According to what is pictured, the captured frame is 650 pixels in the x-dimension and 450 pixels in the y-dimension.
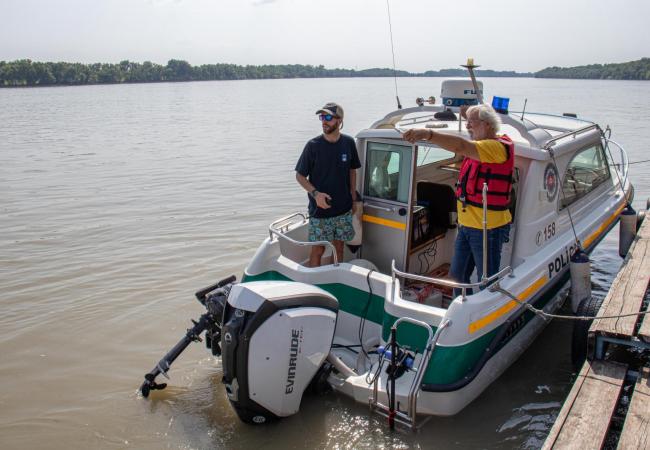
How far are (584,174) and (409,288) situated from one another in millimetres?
2566

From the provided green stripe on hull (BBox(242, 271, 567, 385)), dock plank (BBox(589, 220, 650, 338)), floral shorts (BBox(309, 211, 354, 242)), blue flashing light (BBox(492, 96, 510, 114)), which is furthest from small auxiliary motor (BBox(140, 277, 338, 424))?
blue flashing light (BBox(492, 96, 510, 114))

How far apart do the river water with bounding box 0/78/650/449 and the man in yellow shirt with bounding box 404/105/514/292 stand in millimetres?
1168

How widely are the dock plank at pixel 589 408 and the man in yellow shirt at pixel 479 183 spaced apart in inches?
40.8

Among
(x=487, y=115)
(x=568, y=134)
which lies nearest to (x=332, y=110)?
(x=487, y=115)

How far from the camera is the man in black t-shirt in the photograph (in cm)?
488

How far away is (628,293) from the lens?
4.89 m

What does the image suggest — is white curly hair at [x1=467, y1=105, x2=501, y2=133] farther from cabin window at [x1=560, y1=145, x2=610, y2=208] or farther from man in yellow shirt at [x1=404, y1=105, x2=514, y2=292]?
cabin window at [x1=560, y1=145, x2=610, y2=208]

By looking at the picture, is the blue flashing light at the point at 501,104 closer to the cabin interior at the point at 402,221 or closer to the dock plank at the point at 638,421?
the cabin interior at the point at 402,221

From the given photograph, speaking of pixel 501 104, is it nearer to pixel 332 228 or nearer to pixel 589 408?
pixel 332 228

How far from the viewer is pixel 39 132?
22547mm

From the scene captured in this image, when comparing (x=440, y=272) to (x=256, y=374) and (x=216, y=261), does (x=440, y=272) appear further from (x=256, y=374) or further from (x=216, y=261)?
(x=216, y=261)

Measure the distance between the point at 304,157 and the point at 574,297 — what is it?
271cm

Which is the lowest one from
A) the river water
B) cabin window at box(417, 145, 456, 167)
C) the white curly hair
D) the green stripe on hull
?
the river water

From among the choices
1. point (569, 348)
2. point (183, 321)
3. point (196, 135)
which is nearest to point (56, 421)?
point (183, 321)
